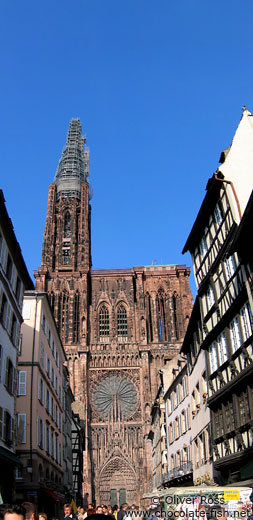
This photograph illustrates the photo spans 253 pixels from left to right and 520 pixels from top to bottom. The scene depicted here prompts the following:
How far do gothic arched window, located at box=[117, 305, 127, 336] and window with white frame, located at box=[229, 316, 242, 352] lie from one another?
158ft

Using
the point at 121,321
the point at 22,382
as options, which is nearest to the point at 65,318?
the point at 121,321

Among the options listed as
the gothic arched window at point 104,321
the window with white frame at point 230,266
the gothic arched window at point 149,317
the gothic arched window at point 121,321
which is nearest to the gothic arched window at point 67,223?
the gothic arched window at point 104,321

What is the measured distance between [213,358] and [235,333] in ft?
9.89

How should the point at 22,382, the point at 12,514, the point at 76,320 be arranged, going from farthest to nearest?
the point at 76,320 < the point at 22,382 < the point at 12,514

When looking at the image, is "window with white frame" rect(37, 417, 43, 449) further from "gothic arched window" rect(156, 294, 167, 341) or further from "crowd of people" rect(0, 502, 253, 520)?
"gothic arched window" rect(156, 294, 167, 341)

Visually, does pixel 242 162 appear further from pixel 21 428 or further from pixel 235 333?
pixel 21 428

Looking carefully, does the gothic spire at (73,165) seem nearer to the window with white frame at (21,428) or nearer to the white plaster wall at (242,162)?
the window with white frame at (21,428)

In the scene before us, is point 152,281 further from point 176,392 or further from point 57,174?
point 176,392

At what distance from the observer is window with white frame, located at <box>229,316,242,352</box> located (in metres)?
15.3

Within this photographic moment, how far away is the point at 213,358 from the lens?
18.4 meters

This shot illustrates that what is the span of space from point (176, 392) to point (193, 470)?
692 centimetres

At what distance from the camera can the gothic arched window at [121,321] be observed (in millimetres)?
63594

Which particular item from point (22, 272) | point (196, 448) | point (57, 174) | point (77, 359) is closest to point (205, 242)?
point (22, 272)

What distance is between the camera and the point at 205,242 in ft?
64.6
